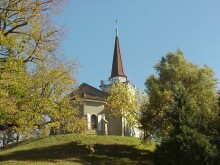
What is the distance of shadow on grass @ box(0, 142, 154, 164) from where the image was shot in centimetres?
2930

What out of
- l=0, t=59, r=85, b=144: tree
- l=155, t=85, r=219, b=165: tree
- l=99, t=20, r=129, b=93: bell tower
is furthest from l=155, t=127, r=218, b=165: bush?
l=99, t=20, r=129, b=93: bell tower

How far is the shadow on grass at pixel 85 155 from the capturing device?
29300 millimetres

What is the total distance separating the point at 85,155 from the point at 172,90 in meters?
9.96

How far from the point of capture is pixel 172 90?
35625 mm

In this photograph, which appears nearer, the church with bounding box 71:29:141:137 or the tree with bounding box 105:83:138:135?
the tree with bounding box 105:83:138:135

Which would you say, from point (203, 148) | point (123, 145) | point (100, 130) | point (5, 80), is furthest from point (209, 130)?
point (100, 130)

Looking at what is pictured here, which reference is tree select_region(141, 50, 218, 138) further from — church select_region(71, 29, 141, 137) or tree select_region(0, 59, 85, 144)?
church select_region(71, 29, 141, 137)

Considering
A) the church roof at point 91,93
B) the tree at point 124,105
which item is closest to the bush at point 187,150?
the tree at point 124,105

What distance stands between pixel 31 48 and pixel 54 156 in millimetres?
12663

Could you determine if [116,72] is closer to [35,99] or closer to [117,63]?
[117,63]

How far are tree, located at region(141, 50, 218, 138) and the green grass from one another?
105 inches

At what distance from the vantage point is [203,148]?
26125 millimetres

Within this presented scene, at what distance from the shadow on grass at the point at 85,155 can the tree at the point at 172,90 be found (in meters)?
2.44

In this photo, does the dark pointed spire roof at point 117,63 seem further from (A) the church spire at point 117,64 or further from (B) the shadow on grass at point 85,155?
(B) the shadow on grass at point 85,155
